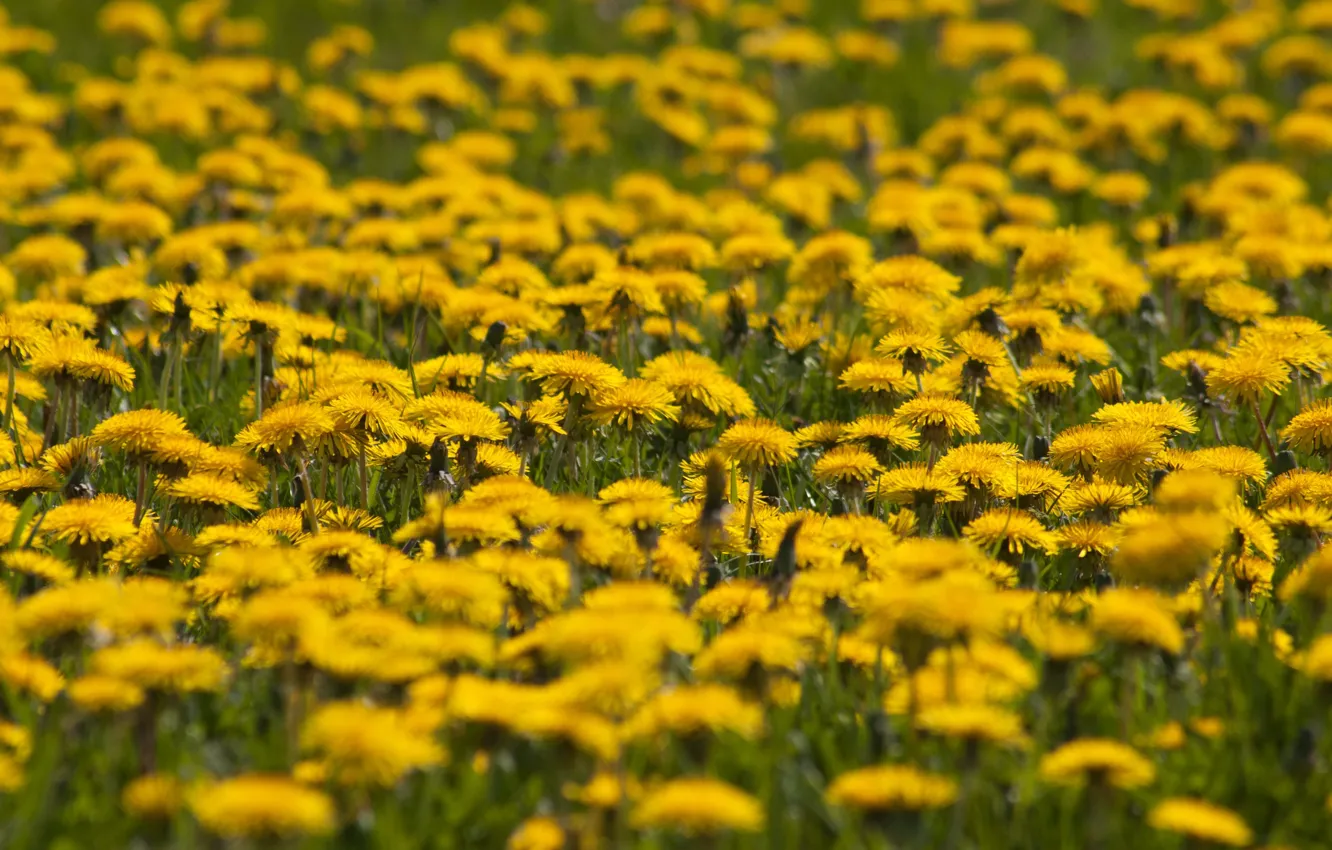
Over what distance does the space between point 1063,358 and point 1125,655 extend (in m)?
1.92

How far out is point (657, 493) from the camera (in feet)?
11.5

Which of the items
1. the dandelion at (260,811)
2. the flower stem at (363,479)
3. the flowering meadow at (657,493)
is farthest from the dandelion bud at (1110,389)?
the dandelion at (260,811)

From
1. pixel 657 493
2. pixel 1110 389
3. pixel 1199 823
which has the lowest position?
pixel 1199 823

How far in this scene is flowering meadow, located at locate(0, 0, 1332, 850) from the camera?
8.44 ft

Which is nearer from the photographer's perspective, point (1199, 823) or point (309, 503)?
point (1199, 823)

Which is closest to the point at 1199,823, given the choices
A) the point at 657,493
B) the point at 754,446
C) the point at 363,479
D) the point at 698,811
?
the point at 698,811

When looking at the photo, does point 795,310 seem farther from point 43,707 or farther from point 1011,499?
point 43,707

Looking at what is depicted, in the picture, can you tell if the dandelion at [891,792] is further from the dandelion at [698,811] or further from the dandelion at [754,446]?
the dandelion at [754,446]

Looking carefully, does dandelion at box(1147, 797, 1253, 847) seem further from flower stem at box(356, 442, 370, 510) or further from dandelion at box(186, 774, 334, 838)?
flower stem at box(356, 442, 370, 510)

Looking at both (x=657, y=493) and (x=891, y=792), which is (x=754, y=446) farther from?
(x=891, y=792)

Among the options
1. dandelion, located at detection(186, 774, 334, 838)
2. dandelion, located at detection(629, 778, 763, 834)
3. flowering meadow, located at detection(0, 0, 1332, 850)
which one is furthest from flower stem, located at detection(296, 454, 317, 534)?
dandelion, located at detection(629, 778, 763, 834)

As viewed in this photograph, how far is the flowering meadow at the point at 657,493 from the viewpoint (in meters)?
2.57

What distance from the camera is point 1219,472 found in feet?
12.5

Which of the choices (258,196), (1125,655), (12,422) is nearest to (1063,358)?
(1125,655)
